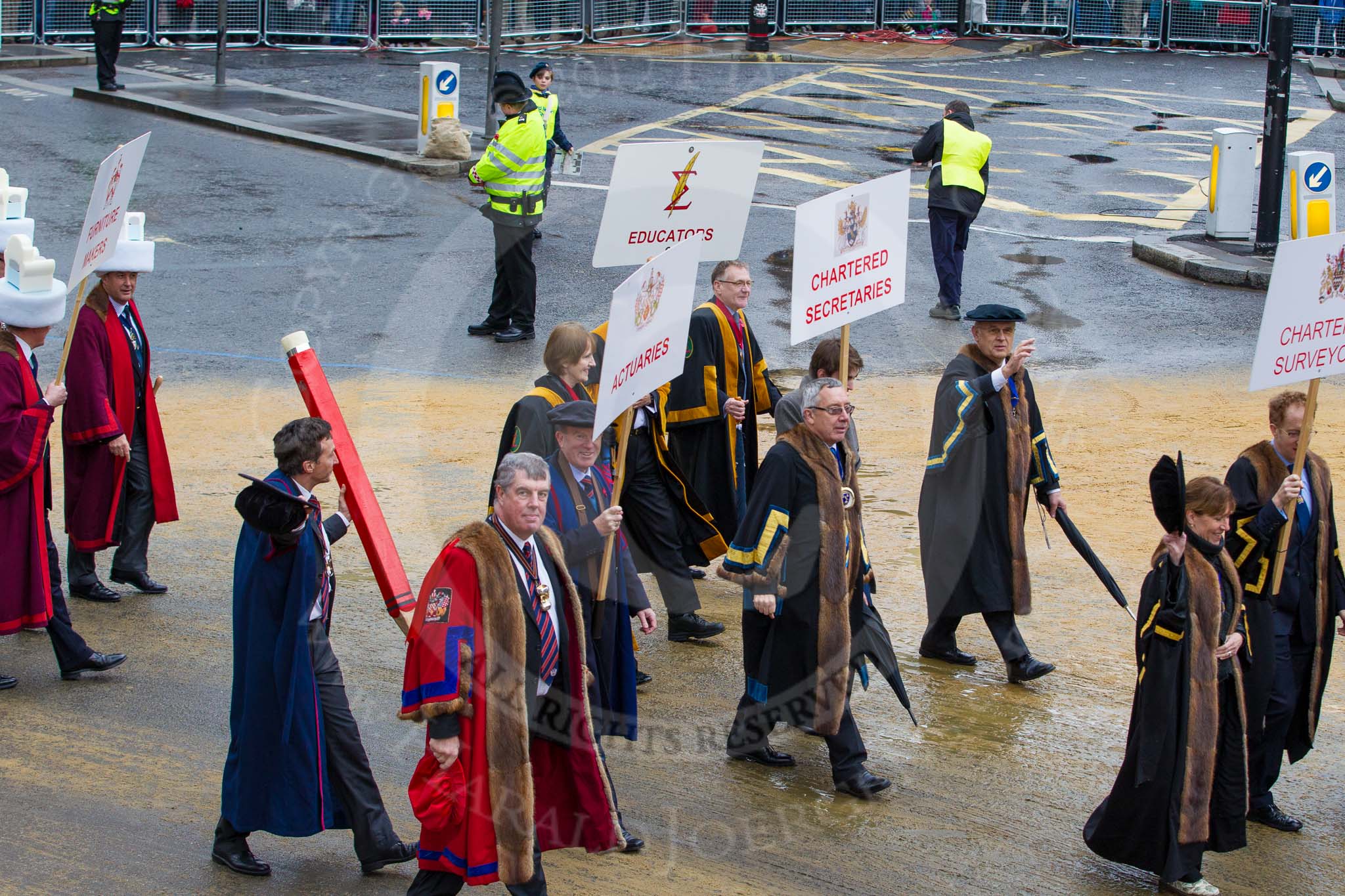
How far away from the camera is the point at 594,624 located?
20.3ft

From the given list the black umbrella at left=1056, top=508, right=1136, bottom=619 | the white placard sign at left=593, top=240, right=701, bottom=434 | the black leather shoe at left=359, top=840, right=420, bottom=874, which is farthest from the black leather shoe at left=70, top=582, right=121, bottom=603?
the black umbrella at left=1056, top=508, right=1136, bottom=619

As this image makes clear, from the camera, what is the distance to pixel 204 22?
2722cm

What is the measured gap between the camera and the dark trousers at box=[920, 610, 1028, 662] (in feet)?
25.1

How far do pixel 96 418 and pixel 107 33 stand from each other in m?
15.5

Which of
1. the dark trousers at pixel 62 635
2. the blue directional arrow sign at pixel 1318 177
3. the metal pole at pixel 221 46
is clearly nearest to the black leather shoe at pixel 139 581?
the dark trousers at pixel 62 635

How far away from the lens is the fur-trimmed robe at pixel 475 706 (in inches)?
198

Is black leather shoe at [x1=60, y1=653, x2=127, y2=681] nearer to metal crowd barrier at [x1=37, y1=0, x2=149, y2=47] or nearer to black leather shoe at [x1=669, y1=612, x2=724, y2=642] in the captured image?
black leather shoe at [x1=669, y1=612, x2=724, y2=642]

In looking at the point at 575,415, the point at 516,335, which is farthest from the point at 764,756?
the point at 516,335

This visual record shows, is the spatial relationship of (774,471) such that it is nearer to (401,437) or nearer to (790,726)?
(790,726)

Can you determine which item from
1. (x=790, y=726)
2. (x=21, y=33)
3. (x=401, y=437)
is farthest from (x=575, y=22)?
(x=790, y=726)

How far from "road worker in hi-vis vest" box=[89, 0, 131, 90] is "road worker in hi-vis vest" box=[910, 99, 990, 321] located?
40.7ft

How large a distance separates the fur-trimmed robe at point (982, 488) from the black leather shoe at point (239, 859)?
356 cm

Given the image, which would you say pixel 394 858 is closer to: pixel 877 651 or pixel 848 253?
pixel 877 651

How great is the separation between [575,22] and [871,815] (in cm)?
2523
